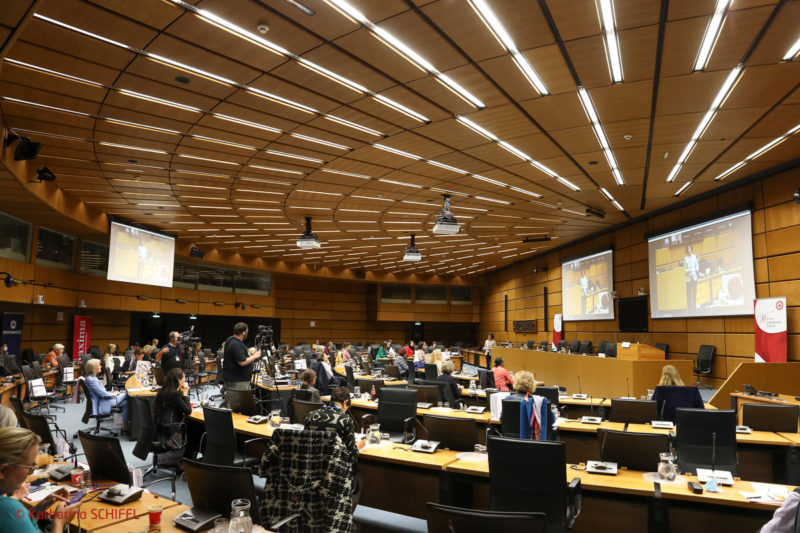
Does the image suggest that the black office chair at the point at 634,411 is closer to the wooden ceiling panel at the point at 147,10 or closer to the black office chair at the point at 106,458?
the black office chair at the point at 106,458

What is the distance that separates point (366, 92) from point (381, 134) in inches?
52.5

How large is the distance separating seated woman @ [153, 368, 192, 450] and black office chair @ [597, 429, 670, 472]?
4.49m

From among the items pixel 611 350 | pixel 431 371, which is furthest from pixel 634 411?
pixel 611 350

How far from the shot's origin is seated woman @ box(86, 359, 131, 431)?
26.0 ft

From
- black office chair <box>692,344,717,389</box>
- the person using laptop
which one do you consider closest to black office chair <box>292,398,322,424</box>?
the person using laptop

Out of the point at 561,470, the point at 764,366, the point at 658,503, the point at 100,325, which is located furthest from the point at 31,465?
the point at 100,325

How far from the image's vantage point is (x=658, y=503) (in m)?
3.42

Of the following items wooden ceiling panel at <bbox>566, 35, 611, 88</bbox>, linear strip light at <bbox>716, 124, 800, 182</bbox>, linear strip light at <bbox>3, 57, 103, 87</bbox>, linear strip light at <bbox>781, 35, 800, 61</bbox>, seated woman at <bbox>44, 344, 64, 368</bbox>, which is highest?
linear strip light at <bbox>716, 124, 800, 182</bbox>

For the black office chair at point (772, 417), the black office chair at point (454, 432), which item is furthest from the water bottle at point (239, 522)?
the black office chair at point (772, 417)

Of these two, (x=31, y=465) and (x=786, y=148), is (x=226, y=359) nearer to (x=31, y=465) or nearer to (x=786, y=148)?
(x=31, y=465)

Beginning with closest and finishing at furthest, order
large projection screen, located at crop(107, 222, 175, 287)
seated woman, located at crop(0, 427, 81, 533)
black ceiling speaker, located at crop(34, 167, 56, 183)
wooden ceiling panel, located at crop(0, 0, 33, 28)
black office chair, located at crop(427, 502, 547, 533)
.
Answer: black office chair, located at crop(427, 502, 547, 533)
seated woman, located at crop(0, 427, 81, 533)
wooden ceiling panel, located at crop(0, 0, 33, 28)
black ceiling speaker, located at crop(34, 167, 56, 183)
large projection screen, located at crop(107, 222, 175, 287)

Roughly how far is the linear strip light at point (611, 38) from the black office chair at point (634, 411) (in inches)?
145

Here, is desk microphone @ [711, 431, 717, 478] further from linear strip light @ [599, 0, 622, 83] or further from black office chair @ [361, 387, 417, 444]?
linear strip light @ [599, 0, 622, 83]

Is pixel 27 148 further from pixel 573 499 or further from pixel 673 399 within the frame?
pixel 673 399
